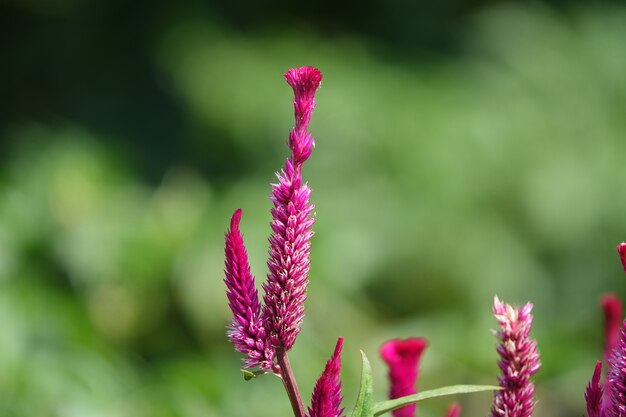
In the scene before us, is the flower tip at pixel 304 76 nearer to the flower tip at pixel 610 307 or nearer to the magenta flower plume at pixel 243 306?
the magenta flower plume at pixel 243 306

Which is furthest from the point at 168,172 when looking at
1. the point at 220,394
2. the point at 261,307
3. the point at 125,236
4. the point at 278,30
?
the point at 261,307

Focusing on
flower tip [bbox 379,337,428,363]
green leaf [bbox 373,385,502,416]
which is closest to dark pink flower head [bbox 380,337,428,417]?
flower tip [bbox 379,337,428,363]

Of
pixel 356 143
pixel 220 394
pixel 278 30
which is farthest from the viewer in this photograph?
pixel 278 30

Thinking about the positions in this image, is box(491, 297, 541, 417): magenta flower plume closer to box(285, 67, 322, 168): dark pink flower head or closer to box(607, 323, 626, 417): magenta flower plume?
box(607, 323, 626, 417): magenta flower plume

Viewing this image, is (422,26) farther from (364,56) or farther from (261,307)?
(261,307)

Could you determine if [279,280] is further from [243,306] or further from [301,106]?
[301,106]
